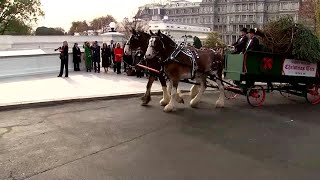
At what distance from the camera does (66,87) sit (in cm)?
1520

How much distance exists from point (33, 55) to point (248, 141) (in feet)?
49.9

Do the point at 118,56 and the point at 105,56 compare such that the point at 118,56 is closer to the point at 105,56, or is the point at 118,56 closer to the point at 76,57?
the point at 105,56

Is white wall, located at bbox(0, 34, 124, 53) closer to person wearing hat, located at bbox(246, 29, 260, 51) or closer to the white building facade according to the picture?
person wearing hat, located at bbox(246, 29, 260, 51)

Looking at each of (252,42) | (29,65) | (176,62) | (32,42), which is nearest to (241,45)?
(252,42)

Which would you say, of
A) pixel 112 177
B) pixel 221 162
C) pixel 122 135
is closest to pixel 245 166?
pixel 221 162

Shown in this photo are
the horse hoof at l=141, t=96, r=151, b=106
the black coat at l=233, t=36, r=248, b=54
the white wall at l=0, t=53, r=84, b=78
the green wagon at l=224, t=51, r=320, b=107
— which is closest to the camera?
the green wagon at l=224, t=51, r=320, b=107

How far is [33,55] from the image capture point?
20.4 m

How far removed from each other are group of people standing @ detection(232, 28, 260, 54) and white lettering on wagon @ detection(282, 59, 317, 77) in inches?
43.9

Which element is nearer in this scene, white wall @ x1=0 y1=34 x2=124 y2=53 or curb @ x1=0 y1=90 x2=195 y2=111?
curb @ x1=0 y1=90 x2=195 y2=111

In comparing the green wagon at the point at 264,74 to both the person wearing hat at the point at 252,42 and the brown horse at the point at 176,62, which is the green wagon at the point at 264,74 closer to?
the person wearing hat at the point at 252,42

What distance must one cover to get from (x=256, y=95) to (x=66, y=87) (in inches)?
283

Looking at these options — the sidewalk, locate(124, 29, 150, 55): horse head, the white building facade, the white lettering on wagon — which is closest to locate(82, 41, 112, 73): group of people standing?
the sidewalk

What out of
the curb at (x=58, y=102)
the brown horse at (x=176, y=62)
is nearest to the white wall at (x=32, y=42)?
the curb at (x=58, y=102)

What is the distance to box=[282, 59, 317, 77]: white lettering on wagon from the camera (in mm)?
12336
